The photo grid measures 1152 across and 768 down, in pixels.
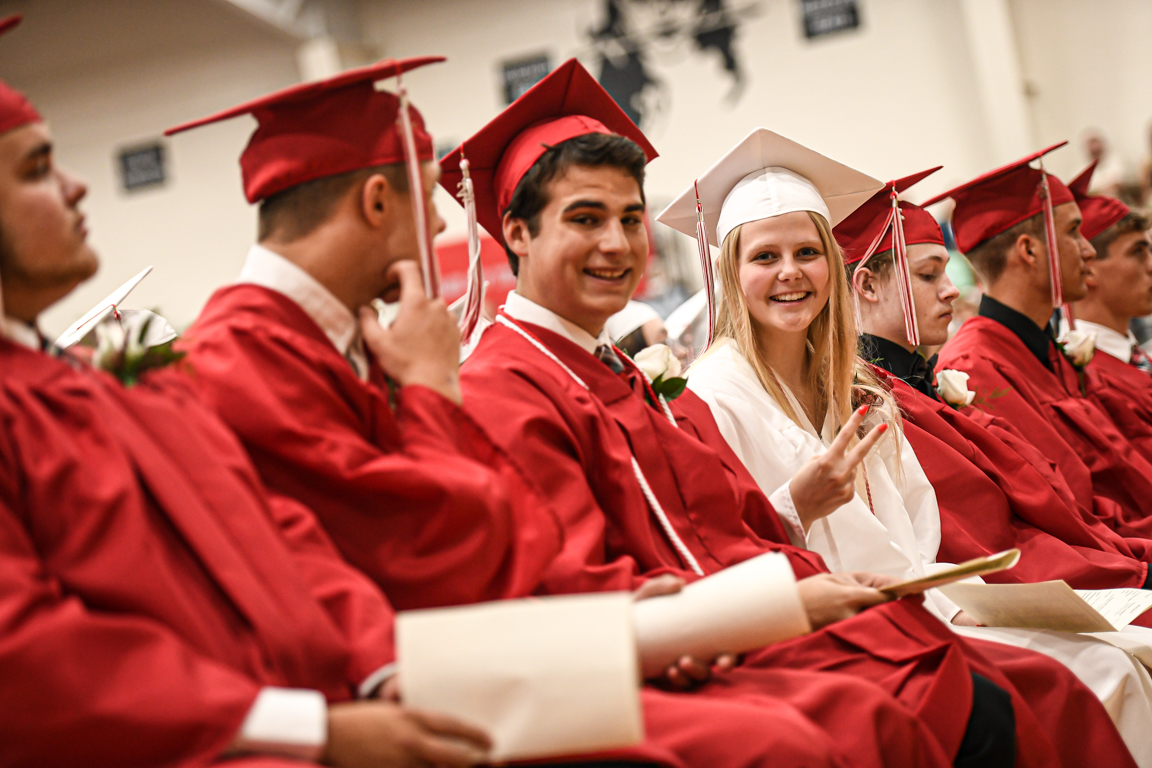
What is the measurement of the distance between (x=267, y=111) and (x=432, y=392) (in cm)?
61

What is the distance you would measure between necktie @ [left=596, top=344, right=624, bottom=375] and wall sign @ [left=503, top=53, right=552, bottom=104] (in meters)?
8.84

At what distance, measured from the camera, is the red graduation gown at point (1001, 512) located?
317 cm

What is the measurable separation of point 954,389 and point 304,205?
8.31ft

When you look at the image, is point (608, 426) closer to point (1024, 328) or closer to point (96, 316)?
point (96, 316)

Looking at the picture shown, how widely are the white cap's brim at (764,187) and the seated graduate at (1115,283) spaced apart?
228 cm

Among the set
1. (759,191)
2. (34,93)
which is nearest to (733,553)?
(759,191)

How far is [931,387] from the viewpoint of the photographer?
363 centimetres

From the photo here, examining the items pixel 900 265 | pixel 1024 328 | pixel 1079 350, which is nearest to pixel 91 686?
pixel 900 265

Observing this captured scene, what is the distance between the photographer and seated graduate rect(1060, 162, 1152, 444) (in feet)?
16.5

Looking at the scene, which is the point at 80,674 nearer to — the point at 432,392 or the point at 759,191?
the point at 432,392

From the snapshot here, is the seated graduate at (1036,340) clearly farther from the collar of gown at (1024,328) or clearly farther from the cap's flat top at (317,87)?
the cap's flat top at (317,87)

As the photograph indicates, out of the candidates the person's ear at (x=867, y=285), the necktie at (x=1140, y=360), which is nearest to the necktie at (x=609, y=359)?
the person's ear at (x=867, y=285)

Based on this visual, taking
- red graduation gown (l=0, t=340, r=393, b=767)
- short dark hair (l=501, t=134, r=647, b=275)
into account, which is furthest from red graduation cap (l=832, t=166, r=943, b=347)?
red graduation gown (l=0, t=340, r=393, b=767)

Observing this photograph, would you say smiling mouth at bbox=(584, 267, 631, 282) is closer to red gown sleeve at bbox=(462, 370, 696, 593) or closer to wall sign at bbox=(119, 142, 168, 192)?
red gown sleeve at bbox=(462, 370, 696, 593)
